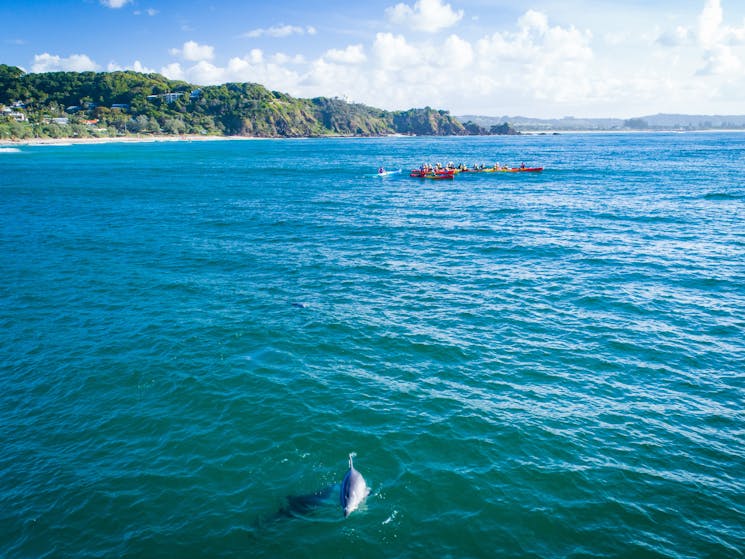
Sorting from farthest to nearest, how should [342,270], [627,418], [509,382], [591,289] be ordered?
[342,270] < [591,289] < [509,382] < [627,418]

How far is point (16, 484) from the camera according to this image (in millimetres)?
17906

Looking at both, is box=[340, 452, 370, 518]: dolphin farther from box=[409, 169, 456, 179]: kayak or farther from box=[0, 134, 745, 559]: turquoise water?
box=[409, 169, 456, 179]: kayak

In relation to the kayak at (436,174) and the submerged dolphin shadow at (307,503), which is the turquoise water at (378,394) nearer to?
the submerged dolphin shadow at (307,503)

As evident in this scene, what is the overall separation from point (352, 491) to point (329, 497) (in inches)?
40.1

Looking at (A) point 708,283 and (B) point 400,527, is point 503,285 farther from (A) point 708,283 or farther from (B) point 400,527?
(B) point 400,527

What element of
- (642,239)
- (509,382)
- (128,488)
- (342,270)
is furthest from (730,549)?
(642,239)

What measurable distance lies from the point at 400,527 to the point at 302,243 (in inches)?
1506

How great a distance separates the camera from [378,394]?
23375 mm

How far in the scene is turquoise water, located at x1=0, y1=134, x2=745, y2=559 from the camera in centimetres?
1609

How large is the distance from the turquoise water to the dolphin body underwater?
24 cm

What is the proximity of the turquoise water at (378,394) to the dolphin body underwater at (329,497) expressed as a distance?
240mm

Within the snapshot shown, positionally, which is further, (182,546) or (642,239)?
(642,239)

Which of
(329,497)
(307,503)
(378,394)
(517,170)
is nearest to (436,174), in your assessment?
(517,170)

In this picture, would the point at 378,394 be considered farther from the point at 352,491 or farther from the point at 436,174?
the point at 436,174
